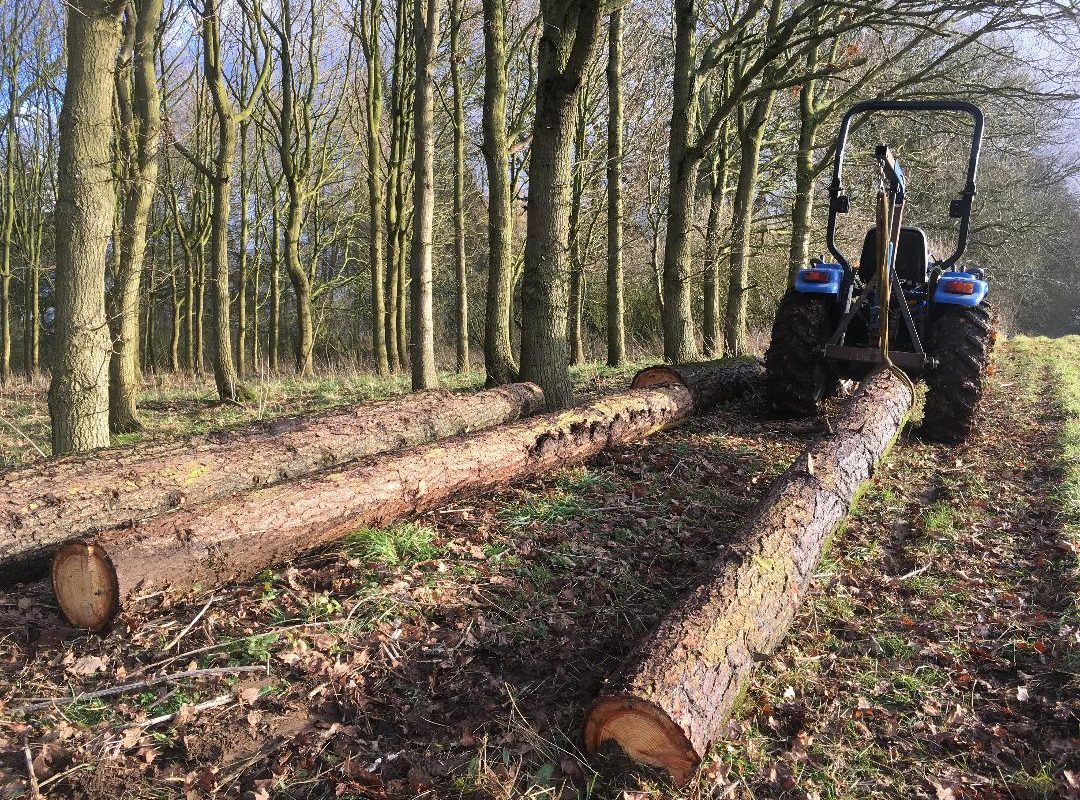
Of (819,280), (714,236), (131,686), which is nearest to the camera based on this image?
(131,686)

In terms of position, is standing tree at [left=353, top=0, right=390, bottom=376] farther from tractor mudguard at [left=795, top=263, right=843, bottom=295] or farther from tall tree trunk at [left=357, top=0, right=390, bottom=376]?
tractor mudguard at [left=795, top=263, right=843, bottom=295]

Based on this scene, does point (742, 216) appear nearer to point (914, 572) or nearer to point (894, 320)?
point (894, 320)

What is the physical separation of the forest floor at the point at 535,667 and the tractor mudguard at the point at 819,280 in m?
2.80

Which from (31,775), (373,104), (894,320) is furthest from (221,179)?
(31,775)

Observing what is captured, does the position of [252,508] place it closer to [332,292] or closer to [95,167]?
[95,167]

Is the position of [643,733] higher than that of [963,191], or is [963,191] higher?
[963,191]

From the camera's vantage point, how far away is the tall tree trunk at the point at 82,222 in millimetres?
5441

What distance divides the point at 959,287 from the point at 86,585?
718cm

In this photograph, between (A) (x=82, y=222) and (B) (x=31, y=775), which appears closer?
(B) (x=31, y=775)

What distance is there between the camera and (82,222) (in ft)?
18.1

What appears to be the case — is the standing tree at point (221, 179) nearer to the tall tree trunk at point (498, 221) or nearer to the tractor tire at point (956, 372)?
the tall tree trunk at point (498, 221)

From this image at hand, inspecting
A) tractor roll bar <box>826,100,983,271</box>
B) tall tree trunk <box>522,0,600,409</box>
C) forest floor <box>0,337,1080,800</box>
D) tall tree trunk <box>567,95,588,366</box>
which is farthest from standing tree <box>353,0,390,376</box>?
forest floor <box>0,337,1080,800</box>

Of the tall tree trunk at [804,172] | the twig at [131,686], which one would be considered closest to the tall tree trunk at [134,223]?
the twig at [131,686]

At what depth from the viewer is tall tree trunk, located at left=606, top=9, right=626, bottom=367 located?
484 inches
